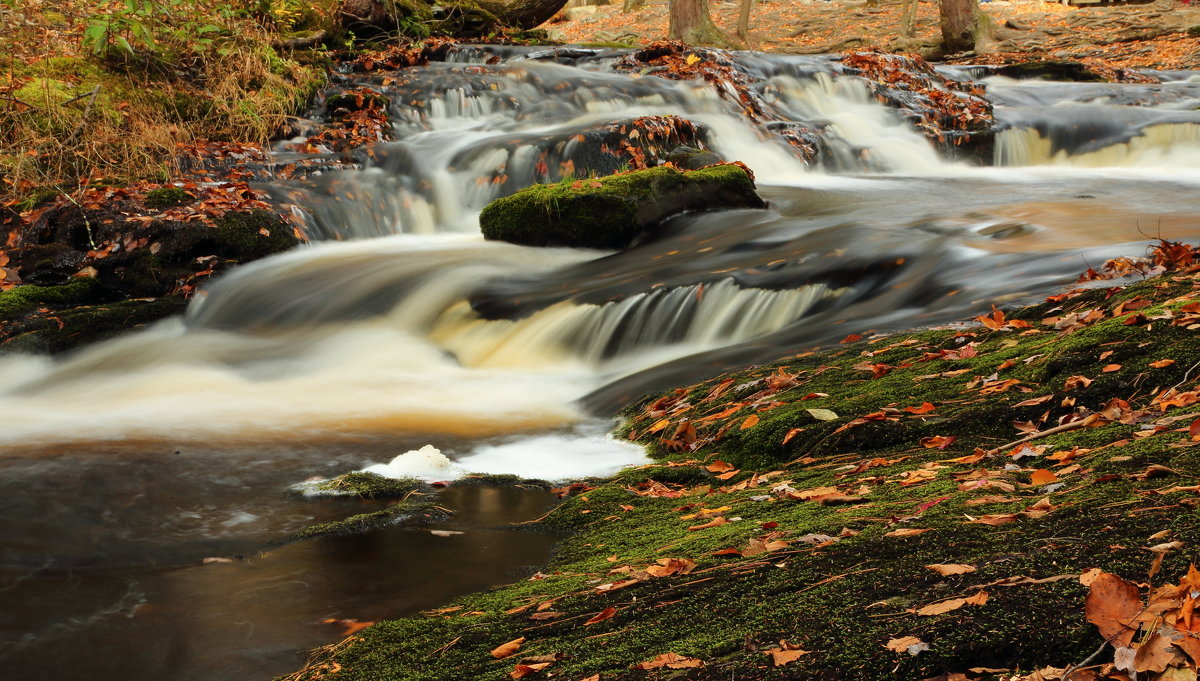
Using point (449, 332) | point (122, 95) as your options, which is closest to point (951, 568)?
point (449, 332)

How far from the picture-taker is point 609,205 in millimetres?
9945

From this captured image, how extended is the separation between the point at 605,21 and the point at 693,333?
95.6 ft

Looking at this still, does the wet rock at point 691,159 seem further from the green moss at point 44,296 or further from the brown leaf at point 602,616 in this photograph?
the brown leaf at point 602,616

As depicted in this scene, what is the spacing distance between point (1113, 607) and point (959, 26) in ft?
79.5

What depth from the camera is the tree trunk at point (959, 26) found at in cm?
2283

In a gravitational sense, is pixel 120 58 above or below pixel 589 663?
above

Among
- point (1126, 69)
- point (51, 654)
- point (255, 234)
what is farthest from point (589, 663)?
point (1126, 69)

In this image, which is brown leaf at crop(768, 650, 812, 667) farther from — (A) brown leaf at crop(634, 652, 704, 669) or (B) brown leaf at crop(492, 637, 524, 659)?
(B) brown leaf at crop(492, 637, 524, 659)

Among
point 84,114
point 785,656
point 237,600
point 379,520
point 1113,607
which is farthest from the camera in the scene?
point 84,114

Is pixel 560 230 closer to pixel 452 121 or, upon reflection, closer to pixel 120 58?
pixel 452 121

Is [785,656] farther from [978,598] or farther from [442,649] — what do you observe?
[442,649]

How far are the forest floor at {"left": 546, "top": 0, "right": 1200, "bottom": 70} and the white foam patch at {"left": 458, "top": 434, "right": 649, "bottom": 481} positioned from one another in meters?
19.5

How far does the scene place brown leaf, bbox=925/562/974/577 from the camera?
207 cm

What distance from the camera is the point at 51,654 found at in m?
3.11
